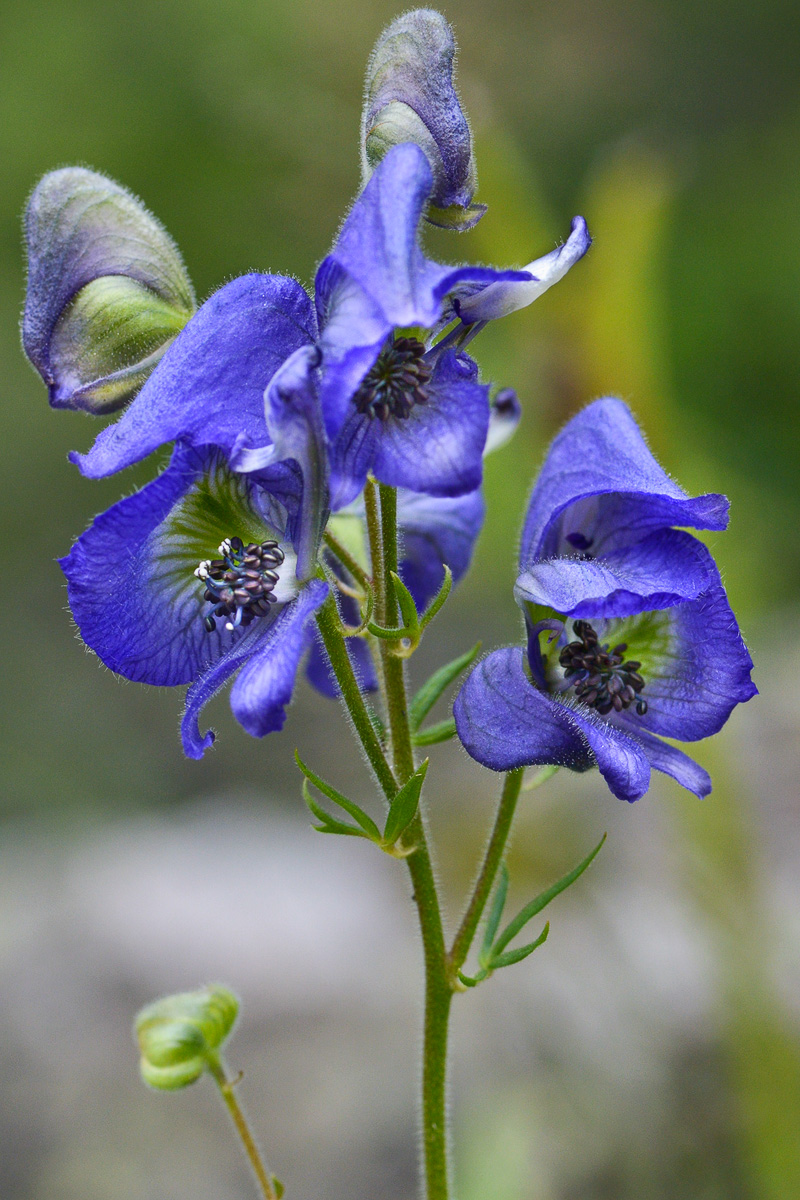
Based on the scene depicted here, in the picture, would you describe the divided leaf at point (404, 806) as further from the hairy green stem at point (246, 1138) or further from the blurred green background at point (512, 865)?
the blurred green background at point (512, 865)

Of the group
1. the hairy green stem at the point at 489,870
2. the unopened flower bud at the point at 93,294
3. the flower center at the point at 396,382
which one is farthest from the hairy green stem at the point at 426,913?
the unopened flower bud at the point at 93,294

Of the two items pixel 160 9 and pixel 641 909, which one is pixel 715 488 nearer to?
pixel 641 909

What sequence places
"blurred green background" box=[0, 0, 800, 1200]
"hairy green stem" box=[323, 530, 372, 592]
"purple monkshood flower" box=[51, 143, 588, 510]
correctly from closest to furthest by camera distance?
"purple monkshood flower" box=[51, 143, 588, 510]
"hairy green stem" box=[323, 530, 372, 592]
"blurred green background" box=[0, 0, 800, 1200]

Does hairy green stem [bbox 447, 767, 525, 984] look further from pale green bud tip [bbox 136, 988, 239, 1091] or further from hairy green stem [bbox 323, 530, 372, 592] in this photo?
pale green bud tip [bbox 136, 988, 239, 1091]

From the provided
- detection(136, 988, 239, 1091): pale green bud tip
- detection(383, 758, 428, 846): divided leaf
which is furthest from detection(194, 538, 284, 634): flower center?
detection(136, 988, 239, 1091): pale green bud tip

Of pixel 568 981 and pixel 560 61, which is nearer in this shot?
pixel 568 981

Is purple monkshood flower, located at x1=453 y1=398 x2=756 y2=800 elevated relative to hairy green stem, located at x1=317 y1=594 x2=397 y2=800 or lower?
elevated

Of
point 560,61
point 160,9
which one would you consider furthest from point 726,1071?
point 160,9
